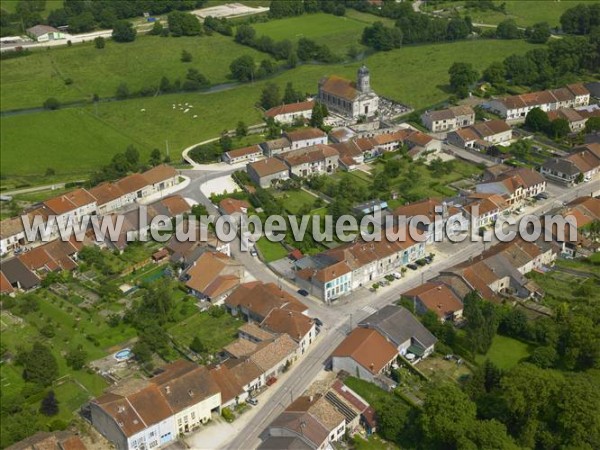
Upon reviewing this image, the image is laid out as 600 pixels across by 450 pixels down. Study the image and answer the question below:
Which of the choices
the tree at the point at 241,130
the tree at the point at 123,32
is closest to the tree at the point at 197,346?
the tree at the point at 241,130

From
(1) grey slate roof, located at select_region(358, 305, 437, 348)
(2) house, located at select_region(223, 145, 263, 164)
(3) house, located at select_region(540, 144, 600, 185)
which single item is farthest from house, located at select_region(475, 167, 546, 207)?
(2) house, located at select_region(223, 145, 263, 164)

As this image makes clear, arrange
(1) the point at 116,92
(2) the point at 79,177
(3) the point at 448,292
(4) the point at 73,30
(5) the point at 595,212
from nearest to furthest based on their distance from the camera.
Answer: (3) the point at 448,292 < (5) the point at 595,212 < (2) the point at 79,177 < (1) the point at 116,92 < (4) the point at 73,30

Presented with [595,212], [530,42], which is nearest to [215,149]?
[595,212]

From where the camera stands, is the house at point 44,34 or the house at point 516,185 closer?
the house at point 516,185

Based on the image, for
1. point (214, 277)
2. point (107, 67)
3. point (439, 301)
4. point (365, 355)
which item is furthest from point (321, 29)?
point (365, 355)

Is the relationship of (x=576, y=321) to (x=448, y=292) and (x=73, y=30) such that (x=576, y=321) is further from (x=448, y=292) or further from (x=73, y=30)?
(x=73, y=30)

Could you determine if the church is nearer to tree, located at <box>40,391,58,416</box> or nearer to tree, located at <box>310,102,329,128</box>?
tree, located at <box>310,102,329,128</box>

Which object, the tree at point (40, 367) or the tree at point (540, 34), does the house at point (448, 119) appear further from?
the tree at point (40, 367)
